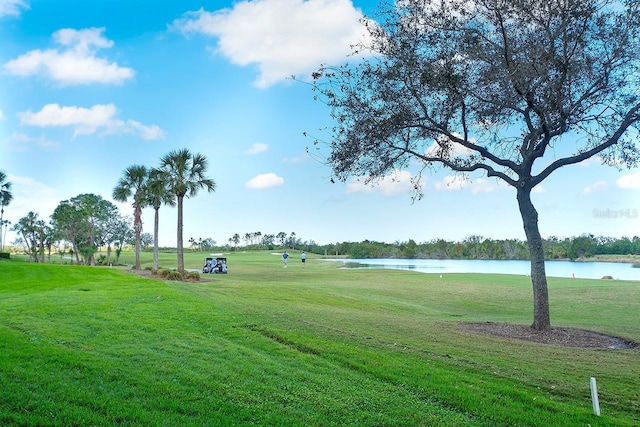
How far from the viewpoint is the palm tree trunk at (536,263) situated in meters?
15.3

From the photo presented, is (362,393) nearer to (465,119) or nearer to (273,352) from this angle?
(273,352)

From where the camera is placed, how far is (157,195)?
4381 centimetres

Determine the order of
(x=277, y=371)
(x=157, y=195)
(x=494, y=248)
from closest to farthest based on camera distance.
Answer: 1. (x=277, y=371)
2. (x=157, y=195)
3. (x=494, y=248)

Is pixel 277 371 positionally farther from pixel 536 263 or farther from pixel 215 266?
pixel 215 266

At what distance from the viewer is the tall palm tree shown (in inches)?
1515

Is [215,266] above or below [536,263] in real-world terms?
below

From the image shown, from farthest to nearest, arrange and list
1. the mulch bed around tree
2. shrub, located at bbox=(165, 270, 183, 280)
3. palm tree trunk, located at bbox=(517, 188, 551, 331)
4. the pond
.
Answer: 1. the pond
2. shrub, located at bbox=(165, 270, 183, 280)
3. palm tree trunk, located at bbox=(517, 188, 551, 331)
4. the mulch bed around tree

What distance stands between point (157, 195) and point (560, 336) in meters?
37.0

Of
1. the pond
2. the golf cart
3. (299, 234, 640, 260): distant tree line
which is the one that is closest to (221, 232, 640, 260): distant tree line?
(299, 234, 640, 260): distant tree line

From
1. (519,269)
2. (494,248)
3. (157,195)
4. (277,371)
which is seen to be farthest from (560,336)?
(494,248)

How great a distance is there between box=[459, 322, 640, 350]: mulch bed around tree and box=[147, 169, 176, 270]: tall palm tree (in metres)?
28.7

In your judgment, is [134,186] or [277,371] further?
[134,186]

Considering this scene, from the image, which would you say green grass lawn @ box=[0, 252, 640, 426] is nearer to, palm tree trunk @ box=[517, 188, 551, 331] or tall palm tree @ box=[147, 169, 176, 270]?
palm tree trunk @ box=[517, 188, 551, 331]

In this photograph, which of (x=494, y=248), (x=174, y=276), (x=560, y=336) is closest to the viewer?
(x=560, y=336)
